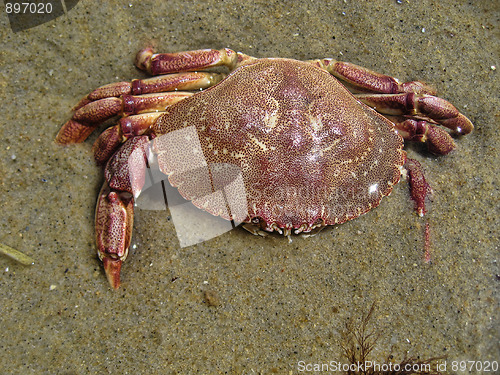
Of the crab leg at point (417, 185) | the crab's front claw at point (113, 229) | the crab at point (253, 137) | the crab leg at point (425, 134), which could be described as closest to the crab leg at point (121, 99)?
the crab at point (253, 137)

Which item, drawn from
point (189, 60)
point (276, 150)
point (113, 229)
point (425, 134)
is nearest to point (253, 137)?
point (276, 150)

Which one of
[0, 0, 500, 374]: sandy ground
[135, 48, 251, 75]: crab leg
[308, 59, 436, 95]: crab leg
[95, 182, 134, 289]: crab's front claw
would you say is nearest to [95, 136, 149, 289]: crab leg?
[95, 182, 134, 289]: crab's front claw

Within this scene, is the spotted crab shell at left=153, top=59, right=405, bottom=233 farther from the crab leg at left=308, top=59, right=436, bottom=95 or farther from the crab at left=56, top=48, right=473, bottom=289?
the crab leg at left=308, top=59, right=436, bottom=95

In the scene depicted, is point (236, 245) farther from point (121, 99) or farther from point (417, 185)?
point (417, 185)

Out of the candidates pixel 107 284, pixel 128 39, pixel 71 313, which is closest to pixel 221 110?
pixel 128 39

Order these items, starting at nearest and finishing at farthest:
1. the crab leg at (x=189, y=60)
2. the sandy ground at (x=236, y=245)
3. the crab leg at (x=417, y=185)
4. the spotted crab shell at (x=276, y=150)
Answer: the spotted crab shell at (x=276, y=150)
the sandy ground at (x=236, y=245)
the crab leg at (x=189, y=60)
the crab leg at (x=417, y=185)

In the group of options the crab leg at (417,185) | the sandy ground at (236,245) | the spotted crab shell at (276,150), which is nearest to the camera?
the spotted crab shell at (276,150)

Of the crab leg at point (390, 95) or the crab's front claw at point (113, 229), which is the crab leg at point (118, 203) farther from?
the crab leg at point (390, 95)
